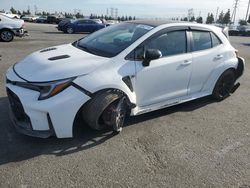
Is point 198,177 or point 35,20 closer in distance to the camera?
point 198,177

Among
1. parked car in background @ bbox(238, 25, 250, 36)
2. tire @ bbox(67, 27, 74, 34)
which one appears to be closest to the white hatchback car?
tire @ bbox(67, 27, 74, 34)

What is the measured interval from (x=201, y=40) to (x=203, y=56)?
1.08 ft

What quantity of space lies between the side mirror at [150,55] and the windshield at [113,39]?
0.32 metres

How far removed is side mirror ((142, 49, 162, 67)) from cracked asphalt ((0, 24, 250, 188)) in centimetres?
101

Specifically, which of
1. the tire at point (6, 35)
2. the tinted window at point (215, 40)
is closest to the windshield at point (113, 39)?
the tinted window at point (215, 40)

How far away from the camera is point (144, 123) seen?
454cm

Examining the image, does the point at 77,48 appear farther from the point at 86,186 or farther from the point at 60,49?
the point at 86,186

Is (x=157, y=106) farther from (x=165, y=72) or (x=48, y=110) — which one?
(x=48, y=110)

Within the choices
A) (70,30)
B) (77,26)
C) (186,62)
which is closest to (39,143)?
(186,62)

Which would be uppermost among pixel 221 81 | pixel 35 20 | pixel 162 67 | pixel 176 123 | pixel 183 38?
pixel 183 38

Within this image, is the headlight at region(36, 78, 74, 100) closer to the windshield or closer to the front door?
the windshield

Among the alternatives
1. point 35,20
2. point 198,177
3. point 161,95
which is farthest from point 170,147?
point 35,20

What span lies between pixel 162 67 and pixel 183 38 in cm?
80

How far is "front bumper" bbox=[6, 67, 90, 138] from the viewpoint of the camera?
3.42m
